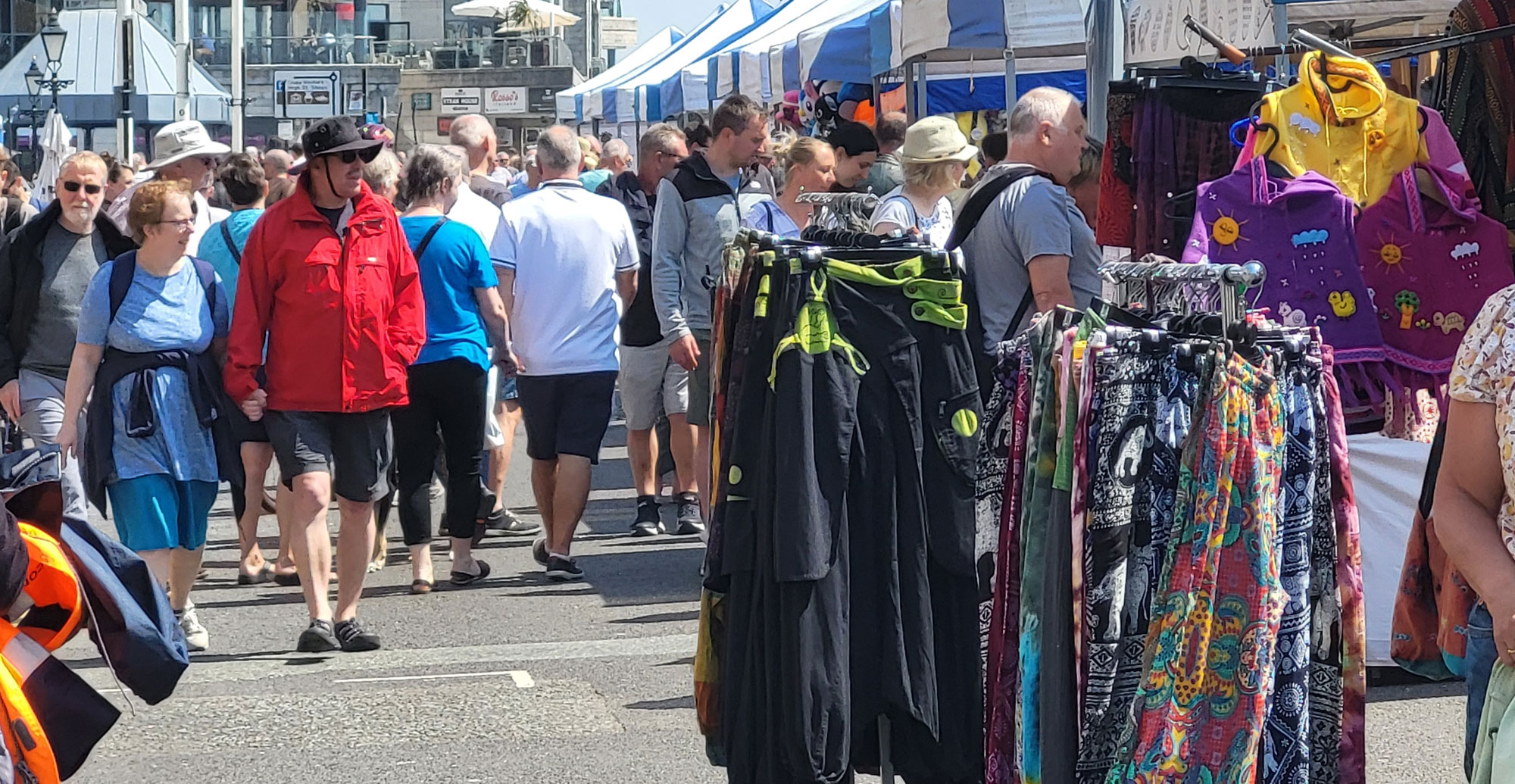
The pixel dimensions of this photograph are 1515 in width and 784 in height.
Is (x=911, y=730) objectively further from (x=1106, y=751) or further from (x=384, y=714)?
(x=384, y=714)

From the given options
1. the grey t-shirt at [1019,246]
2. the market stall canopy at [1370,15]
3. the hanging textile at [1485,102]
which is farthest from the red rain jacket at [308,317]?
the hanging textile at [1485,102]

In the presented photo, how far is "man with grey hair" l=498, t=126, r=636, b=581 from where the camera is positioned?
28.0 feet

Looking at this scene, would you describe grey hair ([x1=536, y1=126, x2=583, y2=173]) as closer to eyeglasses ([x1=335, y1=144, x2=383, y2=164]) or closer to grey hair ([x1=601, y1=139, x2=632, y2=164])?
eyeglasses ([x1=335, y1=144, x2=383, y2=164])

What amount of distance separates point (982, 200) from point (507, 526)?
198 inches

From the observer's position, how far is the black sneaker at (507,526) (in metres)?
10.2

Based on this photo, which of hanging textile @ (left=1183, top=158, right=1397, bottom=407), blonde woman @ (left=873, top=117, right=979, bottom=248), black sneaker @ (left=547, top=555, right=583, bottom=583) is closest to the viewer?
hanging textile @ (left=1183, top=158, right=1397, bottom=407)

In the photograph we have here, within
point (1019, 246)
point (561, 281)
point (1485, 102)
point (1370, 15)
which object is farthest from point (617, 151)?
point (1485, 102)

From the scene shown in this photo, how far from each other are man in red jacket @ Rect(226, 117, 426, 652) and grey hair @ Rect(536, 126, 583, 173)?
5.23 feet

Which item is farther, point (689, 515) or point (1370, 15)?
point (689, 515)

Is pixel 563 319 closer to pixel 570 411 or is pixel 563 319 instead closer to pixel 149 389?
pixel 570 411

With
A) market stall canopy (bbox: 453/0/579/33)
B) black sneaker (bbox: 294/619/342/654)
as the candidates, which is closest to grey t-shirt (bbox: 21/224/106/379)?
black sneaker (bbox: 294/619/342/654)

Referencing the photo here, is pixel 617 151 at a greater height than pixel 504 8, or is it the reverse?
pixel 504 8

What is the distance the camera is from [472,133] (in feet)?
36.9

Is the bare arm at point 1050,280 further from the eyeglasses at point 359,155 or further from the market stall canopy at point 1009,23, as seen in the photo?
the market stall canopy at point 1009,23
